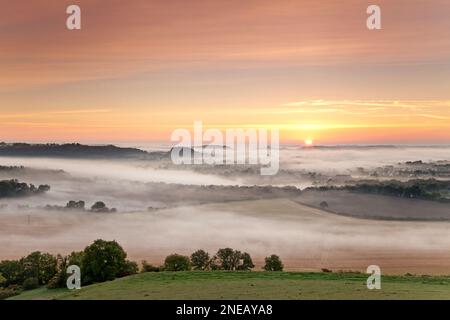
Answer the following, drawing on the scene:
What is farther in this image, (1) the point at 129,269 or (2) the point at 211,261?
(2) the point at 211,261

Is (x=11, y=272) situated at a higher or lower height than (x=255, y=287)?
lower

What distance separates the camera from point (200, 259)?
50.4 ft

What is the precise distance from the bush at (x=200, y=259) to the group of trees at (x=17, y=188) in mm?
5554

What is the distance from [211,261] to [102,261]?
3.26 m

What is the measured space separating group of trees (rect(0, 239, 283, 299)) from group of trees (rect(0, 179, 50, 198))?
85.3 inches

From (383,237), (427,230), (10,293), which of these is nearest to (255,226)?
(383,237)

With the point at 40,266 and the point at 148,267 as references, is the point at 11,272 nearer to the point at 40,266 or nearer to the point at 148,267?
the point at 40,266

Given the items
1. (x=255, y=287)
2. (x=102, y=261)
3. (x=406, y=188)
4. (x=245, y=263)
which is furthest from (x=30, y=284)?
(x=406, y=188)

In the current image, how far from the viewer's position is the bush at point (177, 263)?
49.6 ft

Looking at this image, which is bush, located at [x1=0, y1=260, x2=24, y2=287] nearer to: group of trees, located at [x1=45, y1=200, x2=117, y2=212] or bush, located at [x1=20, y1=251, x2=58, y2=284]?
bush, located at [x1=20, y1=251, x2=58, y2=284]

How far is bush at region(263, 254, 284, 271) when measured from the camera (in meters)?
14.4

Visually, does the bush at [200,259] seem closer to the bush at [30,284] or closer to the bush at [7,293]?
the bush at [30,284]

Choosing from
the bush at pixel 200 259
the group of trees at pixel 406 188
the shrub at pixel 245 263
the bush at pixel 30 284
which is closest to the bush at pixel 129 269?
the bush at pixel 200 259
